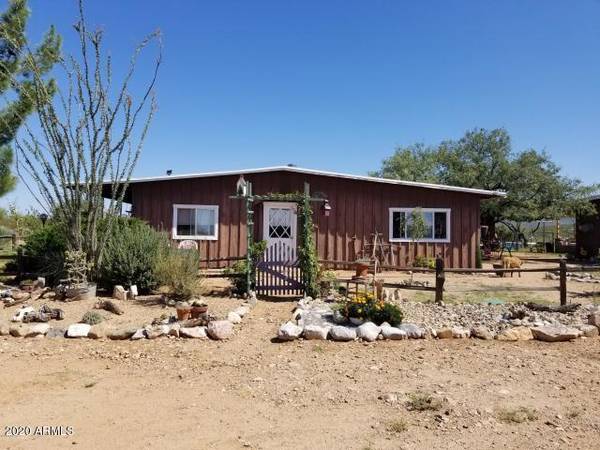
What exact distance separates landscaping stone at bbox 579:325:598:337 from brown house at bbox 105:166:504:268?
25.1ft

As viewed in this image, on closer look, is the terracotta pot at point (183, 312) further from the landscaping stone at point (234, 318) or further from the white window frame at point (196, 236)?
the white window frame at point (196, 236)

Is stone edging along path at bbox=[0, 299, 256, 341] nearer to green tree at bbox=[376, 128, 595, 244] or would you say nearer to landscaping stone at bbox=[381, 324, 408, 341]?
landscaping stone at bbox=[381, 324, 408, 341]

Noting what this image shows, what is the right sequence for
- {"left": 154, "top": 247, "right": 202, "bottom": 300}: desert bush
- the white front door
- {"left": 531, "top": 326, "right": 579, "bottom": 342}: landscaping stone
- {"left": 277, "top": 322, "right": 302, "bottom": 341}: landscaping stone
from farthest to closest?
the white front door
{"left": 154, "top": 247, "right": 202, "bottom": 300}: desert bush
{"left": 531, "top": 326, "right": 579, "bottom": 342}: landscaping stone
{"left": 277, "top": 322, "right": 302, "bottom": 341}: landscaping stone

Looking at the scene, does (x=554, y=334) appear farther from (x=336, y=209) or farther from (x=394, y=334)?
(x=336, y=209)

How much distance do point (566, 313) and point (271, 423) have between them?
5.70 m

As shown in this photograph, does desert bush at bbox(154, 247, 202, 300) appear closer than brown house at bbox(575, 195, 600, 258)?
Yes

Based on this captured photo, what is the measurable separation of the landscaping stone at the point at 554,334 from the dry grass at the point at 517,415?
2.48 meters

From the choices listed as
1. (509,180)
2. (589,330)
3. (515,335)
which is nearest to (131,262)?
(515,335)

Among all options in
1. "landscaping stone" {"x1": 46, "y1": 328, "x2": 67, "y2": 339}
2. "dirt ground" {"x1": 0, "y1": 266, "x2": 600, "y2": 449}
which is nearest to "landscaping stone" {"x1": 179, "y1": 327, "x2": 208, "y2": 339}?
"dirt ground" {"x1": 0, "y1": 266, "x2": 600, "y2": 449}

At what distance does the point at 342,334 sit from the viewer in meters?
5.48

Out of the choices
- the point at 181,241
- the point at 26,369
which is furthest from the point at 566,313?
the point at 181,241

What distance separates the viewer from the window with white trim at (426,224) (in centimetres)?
1366

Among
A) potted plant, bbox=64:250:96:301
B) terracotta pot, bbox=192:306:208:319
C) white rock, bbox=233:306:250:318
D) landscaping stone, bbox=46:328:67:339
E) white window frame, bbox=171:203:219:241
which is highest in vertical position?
white window frame, bbox=171:203:219:241

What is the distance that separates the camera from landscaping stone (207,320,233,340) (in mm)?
5559
